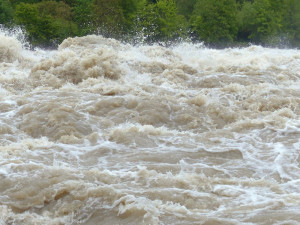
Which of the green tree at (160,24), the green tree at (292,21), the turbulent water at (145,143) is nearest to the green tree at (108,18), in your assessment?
the green tree at (160,24)

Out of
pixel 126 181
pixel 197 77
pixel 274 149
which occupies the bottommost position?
pixel 126 181

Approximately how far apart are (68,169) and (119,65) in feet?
24.8

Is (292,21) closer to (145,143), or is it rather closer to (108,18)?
(108,18)

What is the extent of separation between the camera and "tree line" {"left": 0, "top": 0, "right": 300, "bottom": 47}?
29328 mm

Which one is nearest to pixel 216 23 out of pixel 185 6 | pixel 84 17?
pixel 185 6

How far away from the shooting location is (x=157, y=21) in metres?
32.5

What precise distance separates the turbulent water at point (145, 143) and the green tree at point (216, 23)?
1977 centimetres

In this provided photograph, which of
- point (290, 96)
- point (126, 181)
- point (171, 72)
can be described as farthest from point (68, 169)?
point (171, 72)

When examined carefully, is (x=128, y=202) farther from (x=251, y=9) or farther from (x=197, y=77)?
(x=251, y=9)

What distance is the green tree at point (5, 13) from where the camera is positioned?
31.1 meters

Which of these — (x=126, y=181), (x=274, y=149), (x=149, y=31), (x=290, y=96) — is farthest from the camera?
(x=149, y=31)

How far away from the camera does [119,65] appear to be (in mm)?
13484

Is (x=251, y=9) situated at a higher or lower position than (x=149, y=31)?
higher

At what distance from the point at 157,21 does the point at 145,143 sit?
25694 millimetres
